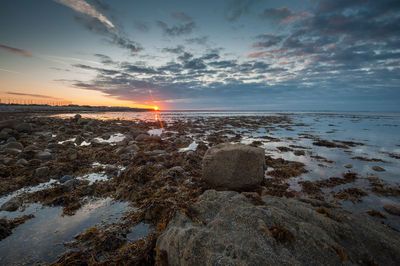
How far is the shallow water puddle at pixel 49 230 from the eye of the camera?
2828 mm

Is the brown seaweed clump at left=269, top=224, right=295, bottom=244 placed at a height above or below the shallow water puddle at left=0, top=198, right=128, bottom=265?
above

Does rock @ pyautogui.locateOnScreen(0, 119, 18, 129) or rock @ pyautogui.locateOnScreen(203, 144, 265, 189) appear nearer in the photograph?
rock @ pyautogui.locateOnScreen(203, 144, 265, 189)

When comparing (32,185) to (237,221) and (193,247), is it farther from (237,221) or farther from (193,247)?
(237,221)

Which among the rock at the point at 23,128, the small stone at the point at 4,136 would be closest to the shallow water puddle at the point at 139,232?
the small stone at the point at 4,136

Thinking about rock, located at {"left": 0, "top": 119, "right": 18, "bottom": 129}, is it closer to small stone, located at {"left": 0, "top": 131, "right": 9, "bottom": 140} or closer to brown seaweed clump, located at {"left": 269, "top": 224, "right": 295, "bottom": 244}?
small stone, located at {"left": 0, "top": 131, "right": 9, "bottom": 140}

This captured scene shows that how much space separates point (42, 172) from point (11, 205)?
2062mm

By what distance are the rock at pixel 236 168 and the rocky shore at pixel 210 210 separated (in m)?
0.03

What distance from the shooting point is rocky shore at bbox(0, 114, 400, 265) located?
2328 millimetres

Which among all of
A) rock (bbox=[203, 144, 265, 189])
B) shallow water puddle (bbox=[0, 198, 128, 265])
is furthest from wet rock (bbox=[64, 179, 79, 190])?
rock (bbox=[203, 144, 265, 189])

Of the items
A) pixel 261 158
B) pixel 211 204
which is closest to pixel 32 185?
pixel 211 204

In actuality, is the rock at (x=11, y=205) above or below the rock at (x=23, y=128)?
below

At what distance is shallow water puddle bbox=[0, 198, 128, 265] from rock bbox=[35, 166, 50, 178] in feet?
6.96

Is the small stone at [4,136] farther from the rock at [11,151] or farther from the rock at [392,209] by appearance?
the rock at [392,209]

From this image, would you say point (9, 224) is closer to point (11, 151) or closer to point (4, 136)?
point (11, 151)
